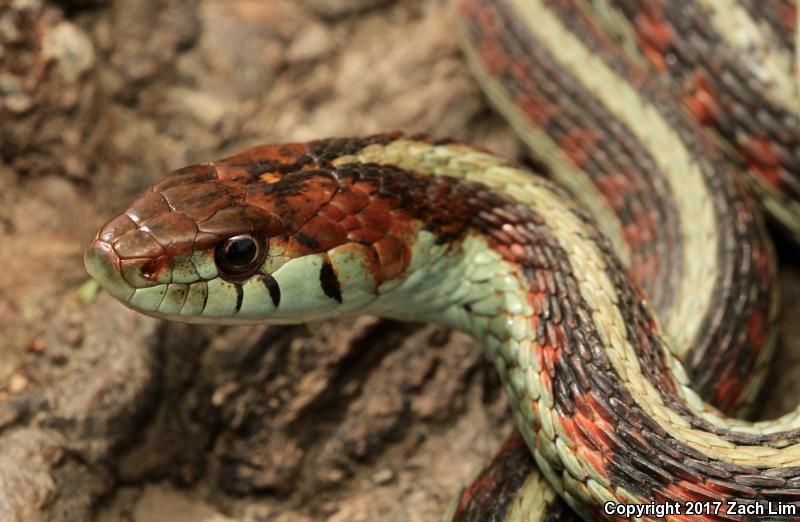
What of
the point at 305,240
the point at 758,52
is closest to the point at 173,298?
the point at 305,240

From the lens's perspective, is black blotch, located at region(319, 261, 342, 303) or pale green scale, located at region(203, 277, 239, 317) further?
black blotch, located at region(319, 261, 342, 303)

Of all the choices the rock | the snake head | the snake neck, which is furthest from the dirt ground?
the snake head

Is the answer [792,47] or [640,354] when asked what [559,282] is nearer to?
[640,354]

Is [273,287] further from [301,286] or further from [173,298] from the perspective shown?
[173,298]

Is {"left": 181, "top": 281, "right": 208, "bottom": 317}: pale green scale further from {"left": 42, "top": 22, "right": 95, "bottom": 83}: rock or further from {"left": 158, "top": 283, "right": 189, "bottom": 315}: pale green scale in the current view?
{"left": 42, "top": 22, "right": 95, "bottom": 83}: rock

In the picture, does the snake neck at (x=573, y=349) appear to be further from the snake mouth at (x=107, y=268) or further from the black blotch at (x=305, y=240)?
the snake mouth at (x=107, y=268)

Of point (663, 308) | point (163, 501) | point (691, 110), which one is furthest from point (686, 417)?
point (163, 501)
